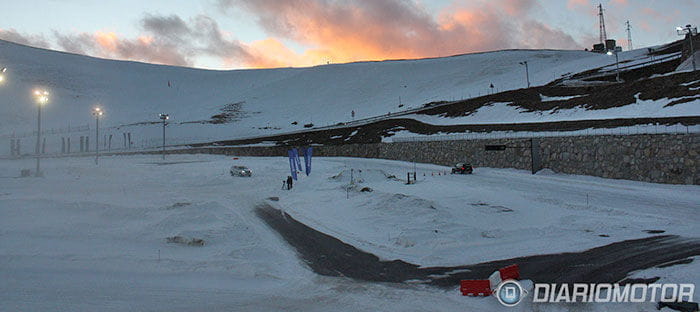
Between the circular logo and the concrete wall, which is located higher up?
the concrete wall

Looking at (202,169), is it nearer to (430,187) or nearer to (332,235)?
(430,187)

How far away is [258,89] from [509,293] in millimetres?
175052

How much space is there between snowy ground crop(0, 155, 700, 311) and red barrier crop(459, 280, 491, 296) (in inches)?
8.7

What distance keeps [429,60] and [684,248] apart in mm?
167656

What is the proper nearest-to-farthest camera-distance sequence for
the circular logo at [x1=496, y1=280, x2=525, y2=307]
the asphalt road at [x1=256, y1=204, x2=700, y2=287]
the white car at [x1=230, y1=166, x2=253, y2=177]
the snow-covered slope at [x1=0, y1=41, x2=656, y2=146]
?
the circular logo at [x1=496, y1=280, x2=525, y2=307] → the asphalt road at [x1=256, y1=204, x2=700, y2=287] → the white car at [x1=230, y1=166, x2=253, y2=177] → the snow-covered slope at [x1=0, y1=41, x2=656, y2=146]

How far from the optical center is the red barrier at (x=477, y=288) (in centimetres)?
954

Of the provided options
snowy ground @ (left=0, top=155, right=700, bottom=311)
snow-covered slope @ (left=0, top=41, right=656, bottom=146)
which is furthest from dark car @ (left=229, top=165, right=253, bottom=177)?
snow-covered slope @ (left=0, top=41, right=656, bottom=146)

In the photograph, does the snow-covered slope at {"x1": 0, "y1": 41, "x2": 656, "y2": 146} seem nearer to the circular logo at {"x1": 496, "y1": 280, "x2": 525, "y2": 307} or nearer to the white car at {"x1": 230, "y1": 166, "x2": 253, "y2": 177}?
the white car at {"x1": 230, "y1": 166, "x2": 253, "y2": 177}

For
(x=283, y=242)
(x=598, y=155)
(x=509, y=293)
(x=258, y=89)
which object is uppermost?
(x=258, y=89)

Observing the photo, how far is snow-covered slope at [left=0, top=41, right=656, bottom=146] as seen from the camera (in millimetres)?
113062

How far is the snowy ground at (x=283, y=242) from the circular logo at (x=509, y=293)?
0.72 ft

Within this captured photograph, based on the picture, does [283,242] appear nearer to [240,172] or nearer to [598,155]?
[240,172]

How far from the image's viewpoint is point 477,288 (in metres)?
9.58

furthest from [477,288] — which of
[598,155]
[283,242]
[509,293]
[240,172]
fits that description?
[240,172]
